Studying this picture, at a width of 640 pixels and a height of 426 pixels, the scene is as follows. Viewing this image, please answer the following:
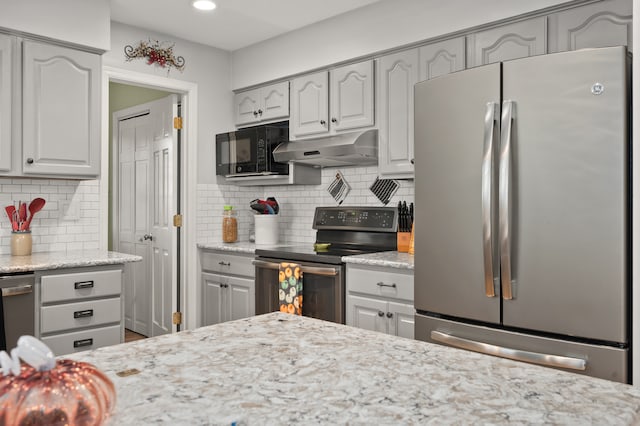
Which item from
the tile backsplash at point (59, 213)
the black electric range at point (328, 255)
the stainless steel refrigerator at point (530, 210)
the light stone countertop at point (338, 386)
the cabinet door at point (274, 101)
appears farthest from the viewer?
the cabinet door at point (274, 101)

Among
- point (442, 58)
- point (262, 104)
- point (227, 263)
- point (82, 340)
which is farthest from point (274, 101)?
point (82, 340)

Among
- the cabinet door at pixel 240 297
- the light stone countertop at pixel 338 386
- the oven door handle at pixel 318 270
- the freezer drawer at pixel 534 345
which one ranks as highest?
the light stone countertop at pixel 338 386

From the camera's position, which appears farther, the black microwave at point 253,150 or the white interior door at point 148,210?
the white interior door at point 148,210

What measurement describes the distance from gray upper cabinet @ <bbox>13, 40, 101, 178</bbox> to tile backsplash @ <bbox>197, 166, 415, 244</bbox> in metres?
1.15

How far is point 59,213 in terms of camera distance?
3.40 meters

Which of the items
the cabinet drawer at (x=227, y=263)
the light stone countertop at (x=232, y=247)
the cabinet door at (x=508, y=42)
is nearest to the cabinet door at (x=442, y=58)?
the cabinet door at (x=508, y=42)

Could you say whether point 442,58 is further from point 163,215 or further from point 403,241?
point 163,215

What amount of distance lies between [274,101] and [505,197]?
2.43 m

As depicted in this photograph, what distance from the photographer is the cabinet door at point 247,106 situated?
4223 millimetres

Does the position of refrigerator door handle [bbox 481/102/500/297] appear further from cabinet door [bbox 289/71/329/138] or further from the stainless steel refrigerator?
cabinet door [bbox 289/71/329/138]

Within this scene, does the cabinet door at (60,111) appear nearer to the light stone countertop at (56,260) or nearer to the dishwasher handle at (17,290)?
the light stone countertop at (56,260)

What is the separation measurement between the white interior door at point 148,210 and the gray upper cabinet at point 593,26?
2896mm

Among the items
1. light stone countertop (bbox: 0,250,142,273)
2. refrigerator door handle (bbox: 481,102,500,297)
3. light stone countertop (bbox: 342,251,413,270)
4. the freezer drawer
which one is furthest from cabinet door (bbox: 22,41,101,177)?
refrigerator door handle (bbox: 481,102,500,297)

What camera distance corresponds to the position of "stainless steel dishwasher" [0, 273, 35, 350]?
8.36ft
